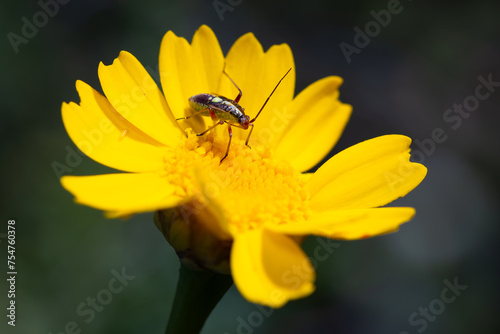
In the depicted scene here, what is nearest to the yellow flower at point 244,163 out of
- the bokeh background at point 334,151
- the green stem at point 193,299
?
the green stem at point 193,299

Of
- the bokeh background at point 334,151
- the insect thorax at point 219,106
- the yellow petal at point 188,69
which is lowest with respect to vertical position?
the bokeh background at point 334,151

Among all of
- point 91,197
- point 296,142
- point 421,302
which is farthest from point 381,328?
point 91,197

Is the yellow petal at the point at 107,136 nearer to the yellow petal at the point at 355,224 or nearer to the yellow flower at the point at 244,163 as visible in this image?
the yellow flower at the point at 244,163

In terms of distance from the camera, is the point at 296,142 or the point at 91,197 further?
the point at 296,142

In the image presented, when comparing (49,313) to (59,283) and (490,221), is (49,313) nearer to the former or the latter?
(59,283)

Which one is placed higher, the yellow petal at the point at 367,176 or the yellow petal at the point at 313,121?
the yellow petal at the point at 313,121
